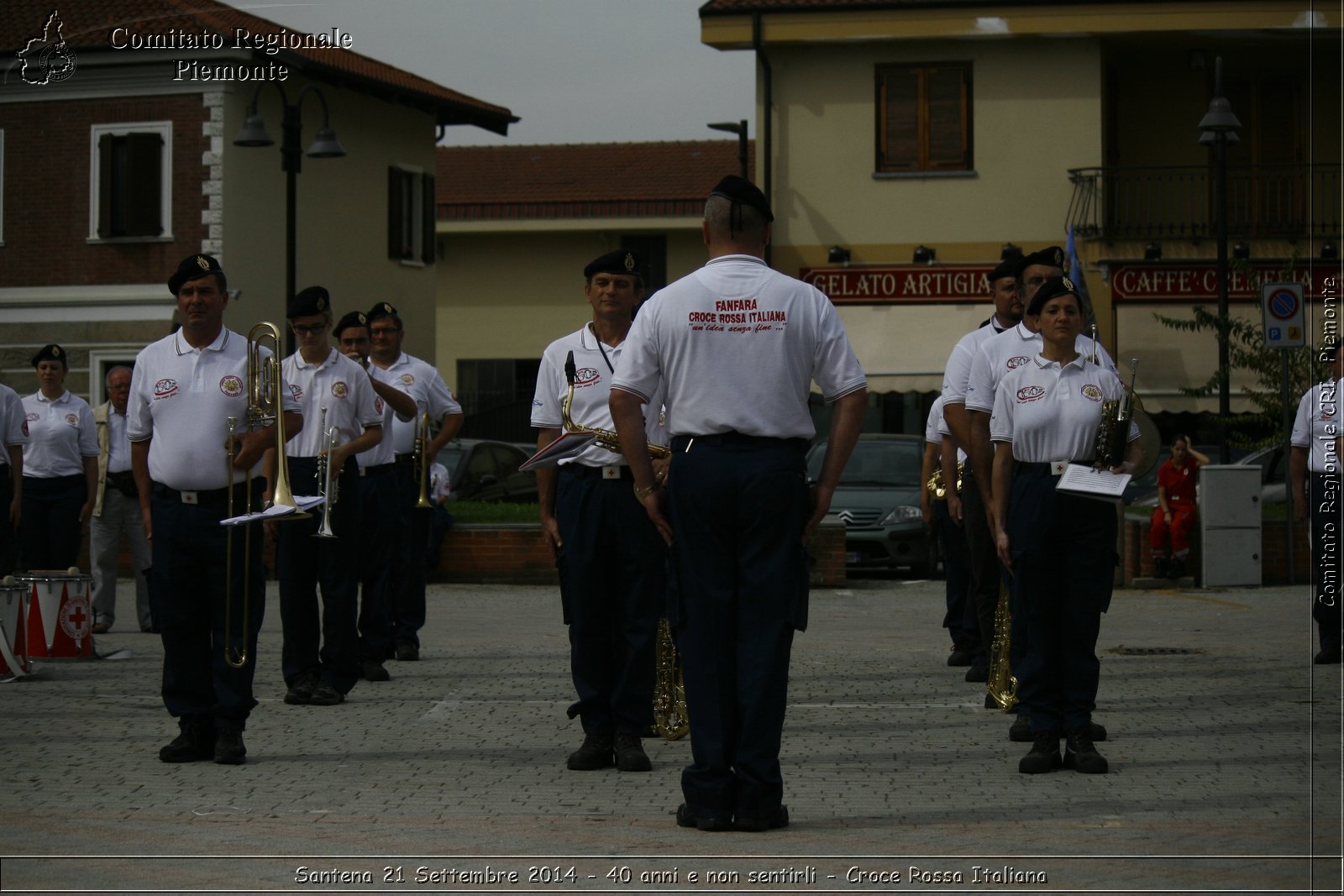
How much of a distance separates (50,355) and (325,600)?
4.68 m

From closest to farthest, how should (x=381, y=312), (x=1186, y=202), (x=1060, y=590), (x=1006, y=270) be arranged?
(x=1060, y=590) < (x=1006, y=270) < (x=381, y=312) < (x=1186, y=202)

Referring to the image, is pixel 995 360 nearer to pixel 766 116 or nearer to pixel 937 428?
pixel 937 428

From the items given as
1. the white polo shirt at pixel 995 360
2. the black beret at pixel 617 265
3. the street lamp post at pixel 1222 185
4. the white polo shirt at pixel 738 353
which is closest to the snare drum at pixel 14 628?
the black beret at pixel 617 265

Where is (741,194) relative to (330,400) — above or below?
above

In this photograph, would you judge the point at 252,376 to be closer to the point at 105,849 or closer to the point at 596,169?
the point at 105,849

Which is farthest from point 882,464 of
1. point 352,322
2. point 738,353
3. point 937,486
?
point 738,353

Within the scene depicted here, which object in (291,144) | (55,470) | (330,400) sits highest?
(291,144)

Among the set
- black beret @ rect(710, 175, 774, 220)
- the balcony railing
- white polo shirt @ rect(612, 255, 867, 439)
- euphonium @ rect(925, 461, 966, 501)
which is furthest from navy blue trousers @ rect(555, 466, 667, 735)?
the balcony railing

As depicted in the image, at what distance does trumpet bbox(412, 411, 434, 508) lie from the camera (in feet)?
41.5

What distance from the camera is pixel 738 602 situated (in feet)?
22.7

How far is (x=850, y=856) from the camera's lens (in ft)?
20.4

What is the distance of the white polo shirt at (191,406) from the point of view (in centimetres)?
840

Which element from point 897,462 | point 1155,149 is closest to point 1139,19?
point 1155,149

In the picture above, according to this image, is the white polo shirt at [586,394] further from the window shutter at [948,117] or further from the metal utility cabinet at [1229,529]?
the window shutter at [948,117]
